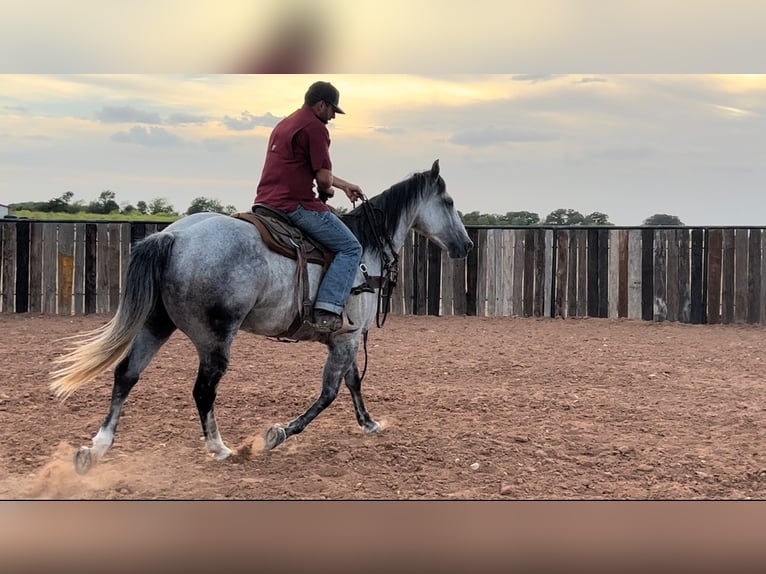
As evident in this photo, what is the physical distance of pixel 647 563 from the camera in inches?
122

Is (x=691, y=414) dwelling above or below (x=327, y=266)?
below

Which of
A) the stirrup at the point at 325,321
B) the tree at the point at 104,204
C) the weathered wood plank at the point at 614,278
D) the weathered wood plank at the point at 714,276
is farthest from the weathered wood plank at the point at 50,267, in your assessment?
the weathered wood plank at the point at 714,276

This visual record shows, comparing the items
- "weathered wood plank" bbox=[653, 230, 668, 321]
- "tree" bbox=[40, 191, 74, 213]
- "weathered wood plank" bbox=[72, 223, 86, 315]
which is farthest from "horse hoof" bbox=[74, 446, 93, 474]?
"weathered wood plank" bbox=[653, 230, 668, 321]

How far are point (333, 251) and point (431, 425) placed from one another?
4.95ft

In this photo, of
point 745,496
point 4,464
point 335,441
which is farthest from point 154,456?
point 745,496

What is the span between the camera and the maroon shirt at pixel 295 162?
3680 millimetres

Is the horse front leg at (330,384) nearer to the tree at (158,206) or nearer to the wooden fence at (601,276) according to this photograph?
→ the tree at (158,206)

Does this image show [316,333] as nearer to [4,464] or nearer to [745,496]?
[4,464]

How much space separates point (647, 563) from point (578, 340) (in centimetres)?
536

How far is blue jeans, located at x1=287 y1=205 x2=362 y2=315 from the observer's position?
12.5ft

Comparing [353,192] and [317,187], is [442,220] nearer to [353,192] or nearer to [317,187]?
[353,192]

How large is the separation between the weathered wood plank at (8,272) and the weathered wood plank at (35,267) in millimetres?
226

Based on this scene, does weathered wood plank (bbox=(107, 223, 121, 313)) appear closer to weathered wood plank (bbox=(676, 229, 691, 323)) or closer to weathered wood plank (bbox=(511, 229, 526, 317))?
weathered wood plank (bbox=(511, 229, 526, 317))

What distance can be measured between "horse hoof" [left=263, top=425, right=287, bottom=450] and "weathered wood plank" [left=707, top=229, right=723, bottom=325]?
24.4 feet
